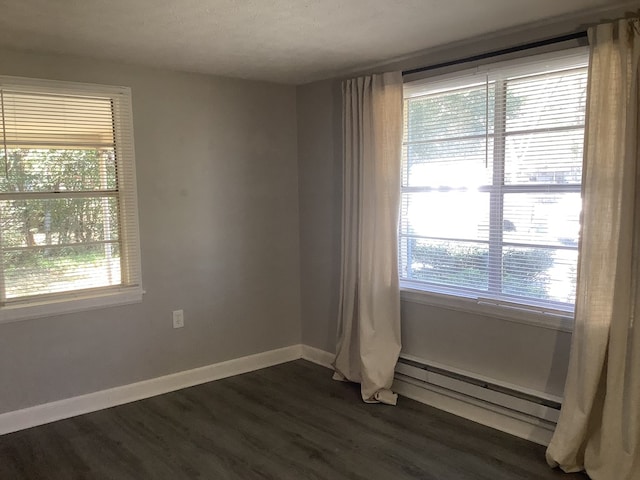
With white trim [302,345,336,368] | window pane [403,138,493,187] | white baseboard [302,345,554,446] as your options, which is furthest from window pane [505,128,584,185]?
white trim [302,345,336,368]

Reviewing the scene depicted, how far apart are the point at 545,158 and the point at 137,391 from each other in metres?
2.93

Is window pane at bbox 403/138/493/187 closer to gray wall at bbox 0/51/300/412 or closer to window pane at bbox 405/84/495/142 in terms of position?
window pane at bbox 405/84/495/142

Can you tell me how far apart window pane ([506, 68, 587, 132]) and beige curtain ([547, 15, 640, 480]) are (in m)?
0.18

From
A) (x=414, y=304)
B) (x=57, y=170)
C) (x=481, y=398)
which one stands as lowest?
(x=481, y=398)

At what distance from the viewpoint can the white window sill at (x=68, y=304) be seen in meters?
3.26

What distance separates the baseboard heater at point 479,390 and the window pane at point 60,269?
203 cm

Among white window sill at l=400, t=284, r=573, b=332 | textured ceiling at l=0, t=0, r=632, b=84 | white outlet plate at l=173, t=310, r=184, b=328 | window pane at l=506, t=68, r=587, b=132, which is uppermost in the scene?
textured ceiling at l=0, t=0, r=632, b=84

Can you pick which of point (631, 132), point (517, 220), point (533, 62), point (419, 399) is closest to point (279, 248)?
point (419, 399)

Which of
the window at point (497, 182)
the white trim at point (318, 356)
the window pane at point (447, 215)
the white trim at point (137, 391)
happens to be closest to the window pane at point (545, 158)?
the window at point (497, 182)

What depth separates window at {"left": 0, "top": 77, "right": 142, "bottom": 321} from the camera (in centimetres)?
324

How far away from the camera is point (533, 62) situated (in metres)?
2.90

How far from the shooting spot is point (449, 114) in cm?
339

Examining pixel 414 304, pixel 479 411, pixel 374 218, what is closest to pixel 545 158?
pixel 374 218

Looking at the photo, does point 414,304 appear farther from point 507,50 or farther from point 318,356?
point 507,50
